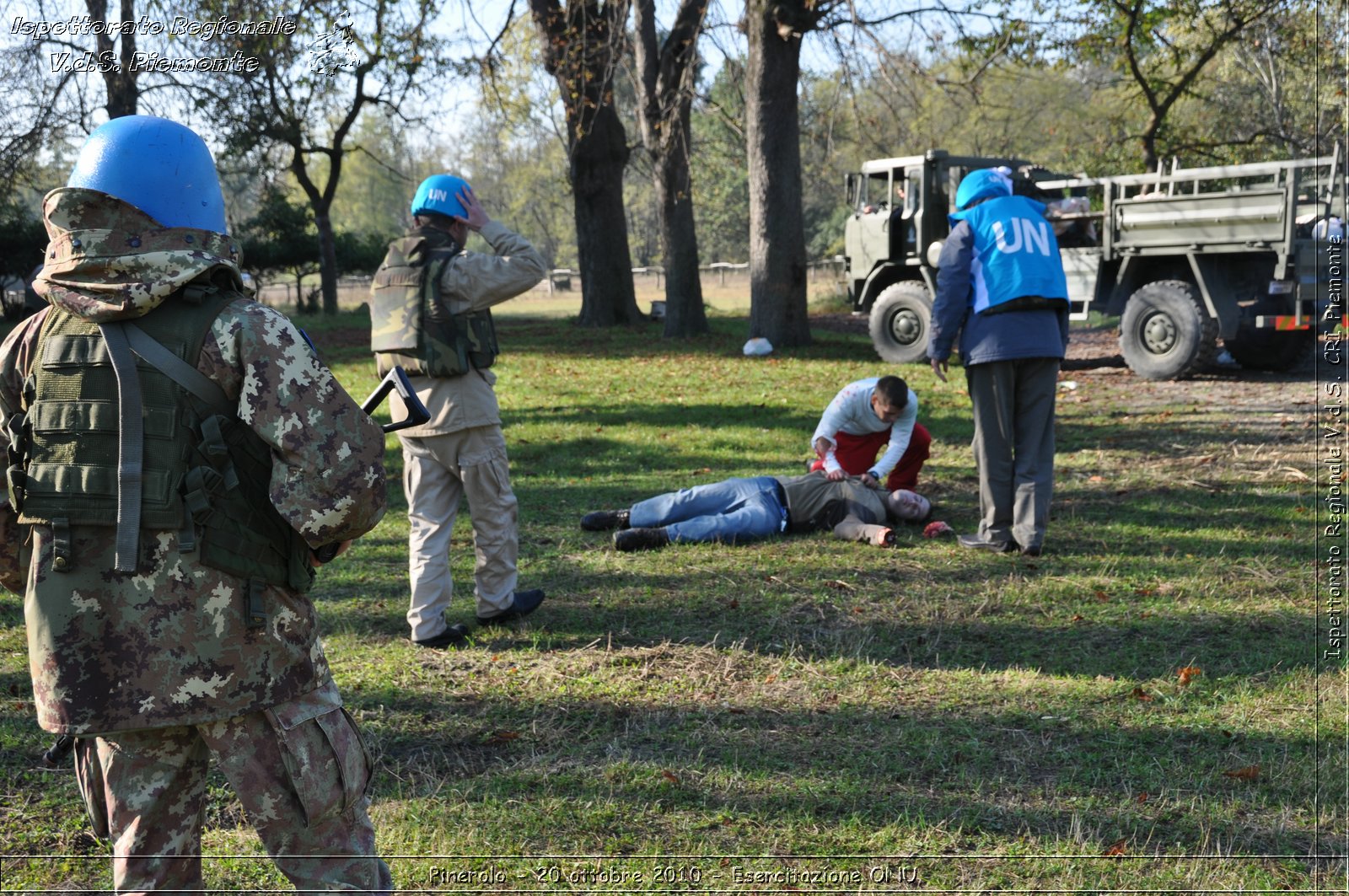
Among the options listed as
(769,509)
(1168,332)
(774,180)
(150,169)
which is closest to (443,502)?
(769,509)

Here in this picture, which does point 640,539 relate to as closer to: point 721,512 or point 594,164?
point 721,512

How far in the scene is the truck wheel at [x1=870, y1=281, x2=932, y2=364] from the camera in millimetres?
15093

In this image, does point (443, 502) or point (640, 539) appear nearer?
point (443, 502)

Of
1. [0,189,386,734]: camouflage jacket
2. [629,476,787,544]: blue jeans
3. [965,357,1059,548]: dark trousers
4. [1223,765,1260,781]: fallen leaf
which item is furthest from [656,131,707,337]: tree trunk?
[0,189,386,734]: camouflage jacket

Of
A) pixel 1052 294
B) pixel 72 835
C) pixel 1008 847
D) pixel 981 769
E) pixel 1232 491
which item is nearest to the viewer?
pixel 1008 847

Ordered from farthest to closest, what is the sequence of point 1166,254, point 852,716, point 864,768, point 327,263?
point 327,263 < point 1166,254 < point 852,716 < point 864,768

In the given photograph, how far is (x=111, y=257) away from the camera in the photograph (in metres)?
2.11

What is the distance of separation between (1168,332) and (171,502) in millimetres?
13079

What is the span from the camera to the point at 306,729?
87.7 inches

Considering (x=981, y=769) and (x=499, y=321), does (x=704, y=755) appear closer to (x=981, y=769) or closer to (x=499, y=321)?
(x=981, y=769)

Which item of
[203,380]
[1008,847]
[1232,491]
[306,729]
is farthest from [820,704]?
[1232,491]

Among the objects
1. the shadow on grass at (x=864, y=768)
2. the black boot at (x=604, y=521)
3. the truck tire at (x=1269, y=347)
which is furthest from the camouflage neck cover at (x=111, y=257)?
the truck tire at (x=1269, y=347)

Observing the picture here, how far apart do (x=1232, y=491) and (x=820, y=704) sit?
469cm

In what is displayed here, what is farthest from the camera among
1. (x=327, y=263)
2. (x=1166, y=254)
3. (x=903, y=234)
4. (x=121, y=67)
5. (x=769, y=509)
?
(x=327, y=263)
